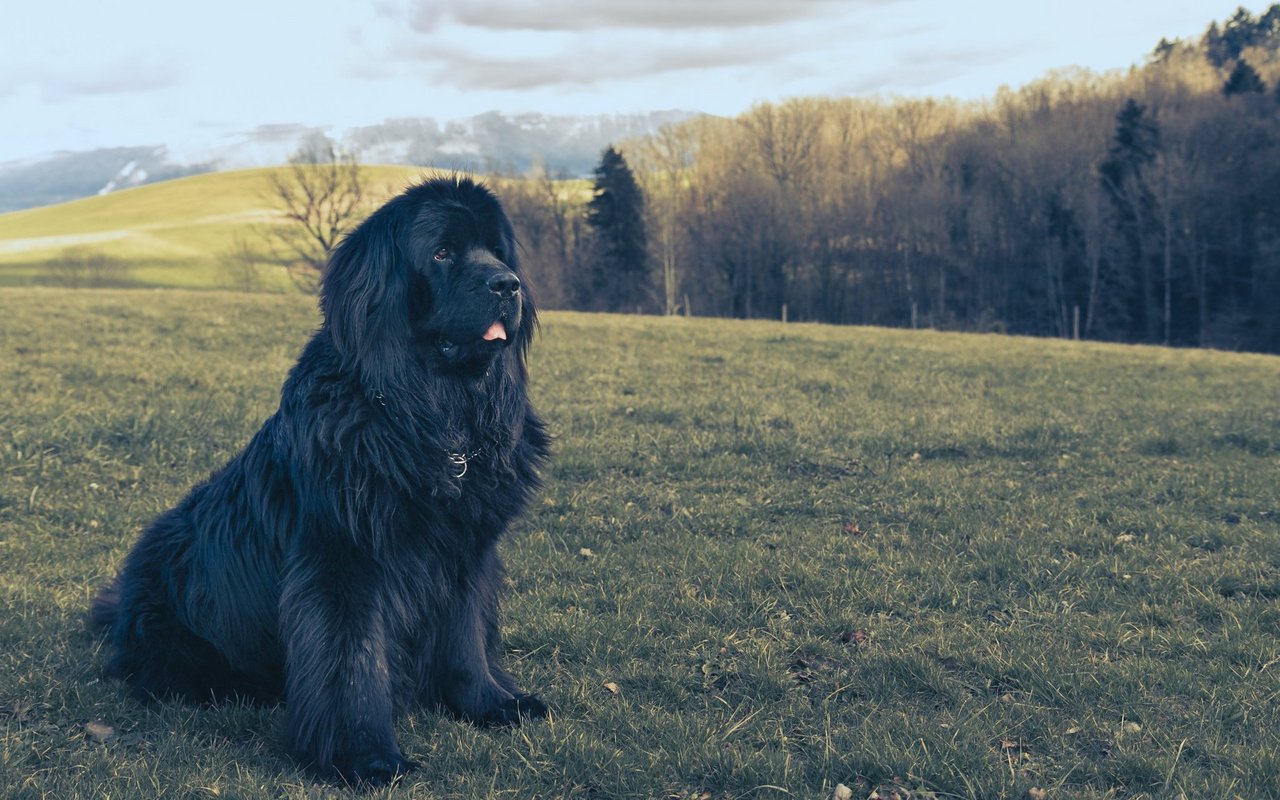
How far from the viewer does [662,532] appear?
7.65m

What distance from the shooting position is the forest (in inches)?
2025

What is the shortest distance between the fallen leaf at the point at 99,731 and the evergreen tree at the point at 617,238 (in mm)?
56505

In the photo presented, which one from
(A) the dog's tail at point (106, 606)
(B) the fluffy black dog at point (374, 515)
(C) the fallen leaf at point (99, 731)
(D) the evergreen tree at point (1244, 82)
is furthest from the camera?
(D) the evergreen tree at point (1244, 82)

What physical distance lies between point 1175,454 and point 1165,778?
839 centimetres

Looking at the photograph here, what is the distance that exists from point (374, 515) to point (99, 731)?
174cm

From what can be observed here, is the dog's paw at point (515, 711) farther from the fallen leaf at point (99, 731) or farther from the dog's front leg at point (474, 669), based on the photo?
the fallen leaf at point (99, 731)

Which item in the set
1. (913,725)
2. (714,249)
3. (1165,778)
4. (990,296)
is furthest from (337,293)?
(990,296)

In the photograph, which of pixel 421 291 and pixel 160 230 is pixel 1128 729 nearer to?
pixel 421 291

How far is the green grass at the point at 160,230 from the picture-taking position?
7306 centimetres

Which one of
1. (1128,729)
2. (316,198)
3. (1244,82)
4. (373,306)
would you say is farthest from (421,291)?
(1244,82)

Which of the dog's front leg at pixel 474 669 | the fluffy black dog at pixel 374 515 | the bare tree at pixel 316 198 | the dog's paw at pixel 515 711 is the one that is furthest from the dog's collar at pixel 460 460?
the bare tree at pixel 316 198

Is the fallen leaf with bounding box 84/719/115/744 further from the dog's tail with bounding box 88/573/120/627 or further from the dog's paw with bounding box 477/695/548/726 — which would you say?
the dog's paw with bounding box 477/695/548/726

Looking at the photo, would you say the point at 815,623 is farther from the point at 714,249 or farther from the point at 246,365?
the point at 714,249

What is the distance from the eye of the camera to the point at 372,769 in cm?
376
